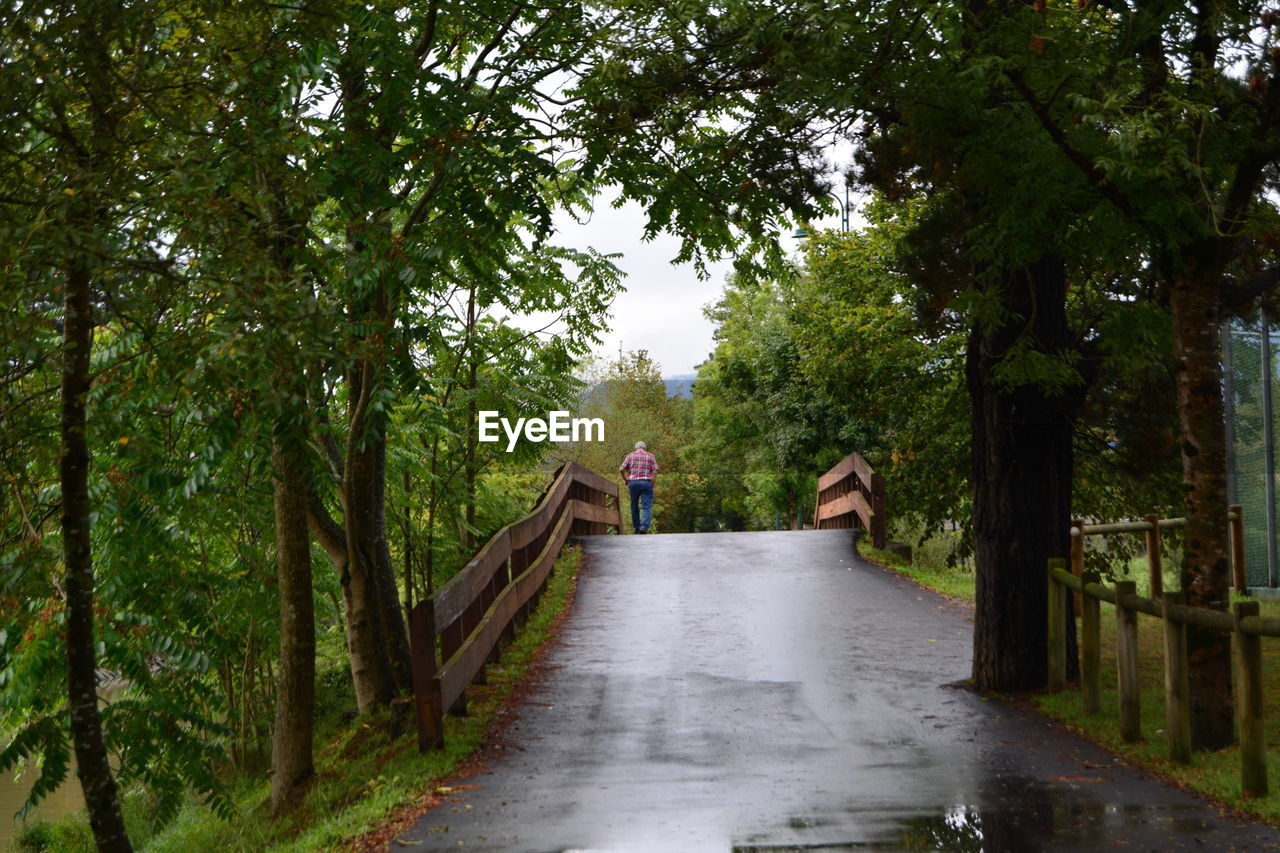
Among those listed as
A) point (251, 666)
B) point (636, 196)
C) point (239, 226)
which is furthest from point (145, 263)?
point (251, 666)

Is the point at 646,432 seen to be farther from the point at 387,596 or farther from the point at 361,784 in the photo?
the point at 361,784

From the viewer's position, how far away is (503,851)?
20.1 ft

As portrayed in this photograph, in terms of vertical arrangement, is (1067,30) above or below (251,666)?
above

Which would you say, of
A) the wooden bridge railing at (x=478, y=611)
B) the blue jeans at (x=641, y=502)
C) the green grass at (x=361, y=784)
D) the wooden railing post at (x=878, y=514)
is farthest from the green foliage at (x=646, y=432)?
the green grass at (x=361, y=784)

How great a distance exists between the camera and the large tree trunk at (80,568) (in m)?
5.70

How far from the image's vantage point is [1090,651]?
880cm

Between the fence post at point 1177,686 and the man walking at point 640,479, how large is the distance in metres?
16.6

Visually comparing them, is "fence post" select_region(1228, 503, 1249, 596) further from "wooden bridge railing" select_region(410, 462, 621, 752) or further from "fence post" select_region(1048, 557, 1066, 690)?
"wooden bridge railing" select_region(410, 462, 621, 752)

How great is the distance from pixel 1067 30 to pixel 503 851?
5.56 meters

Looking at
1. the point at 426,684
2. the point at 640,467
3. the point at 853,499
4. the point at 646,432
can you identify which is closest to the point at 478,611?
the point at 426,684

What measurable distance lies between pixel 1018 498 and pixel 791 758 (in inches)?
118

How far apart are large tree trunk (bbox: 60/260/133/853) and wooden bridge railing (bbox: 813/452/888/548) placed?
48.5ft

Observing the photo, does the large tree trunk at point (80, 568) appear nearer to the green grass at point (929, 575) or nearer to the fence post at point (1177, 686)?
the fence post at point (1177, 686)

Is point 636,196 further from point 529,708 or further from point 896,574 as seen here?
point 896,574
